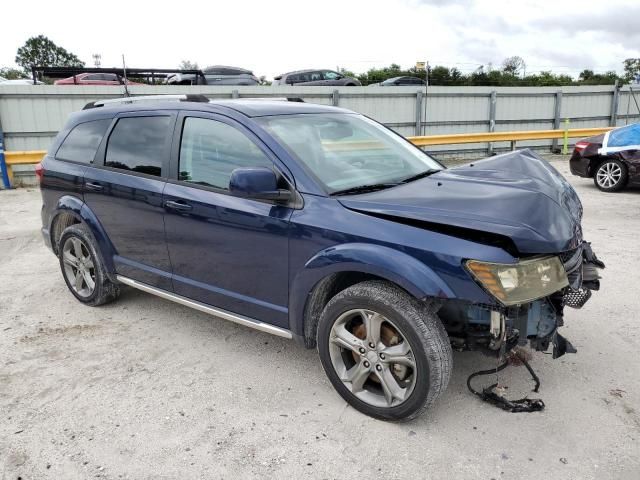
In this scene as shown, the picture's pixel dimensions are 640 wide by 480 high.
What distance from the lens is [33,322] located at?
14.4ft

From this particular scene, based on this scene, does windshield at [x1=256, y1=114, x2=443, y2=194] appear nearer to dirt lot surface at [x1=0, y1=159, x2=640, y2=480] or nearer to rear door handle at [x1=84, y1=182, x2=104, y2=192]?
dirt lot surface at [x1=0, y1=159, x2=640, y2=480]

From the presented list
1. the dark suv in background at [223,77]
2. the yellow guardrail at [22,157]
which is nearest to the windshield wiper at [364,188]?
the yellow guardrail at [22,157]

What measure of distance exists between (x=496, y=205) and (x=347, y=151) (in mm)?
1179

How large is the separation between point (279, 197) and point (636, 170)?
8558mm

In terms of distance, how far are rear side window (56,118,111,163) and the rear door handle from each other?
21 cm

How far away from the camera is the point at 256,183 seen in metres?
2.97

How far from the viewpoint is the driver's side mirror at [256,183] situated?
297 centimetres

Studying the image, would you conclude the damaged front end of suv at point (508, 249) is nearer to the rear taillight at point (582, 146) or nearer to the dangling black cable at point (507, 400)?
the dangling black cable at point (507, 400)

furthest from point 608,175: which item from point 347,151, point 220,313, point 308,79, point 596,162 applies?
point 308,79

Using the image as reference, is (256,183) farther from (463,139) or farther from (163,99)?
(463,139)

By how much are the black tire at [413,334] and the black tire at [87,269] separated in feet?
8.01

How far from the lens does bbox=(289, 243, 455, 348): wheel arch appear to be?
2637mm

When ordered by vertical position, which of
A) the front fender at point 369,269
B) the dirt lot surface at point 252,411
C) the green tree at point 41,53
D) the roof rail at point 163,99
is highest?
the green tree at point 41,53

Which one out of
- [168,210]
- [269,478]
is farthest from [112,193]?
[269,478]
